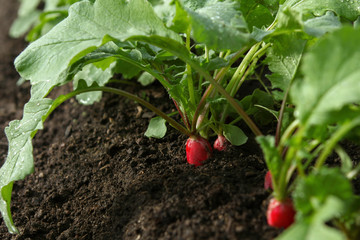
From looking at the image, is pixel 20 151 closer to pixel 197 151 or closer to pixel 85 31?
pixel 85 31

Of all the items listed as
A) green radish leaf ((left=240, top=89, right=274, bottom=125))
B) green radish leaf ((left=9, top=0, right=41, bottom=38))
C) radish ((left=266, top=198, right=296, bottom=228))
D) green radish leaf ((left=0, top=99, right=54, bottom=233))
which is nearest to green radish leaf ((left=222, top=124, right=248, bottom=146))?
green radish leaf ((left=240, top=89, right=274, bottom=125))

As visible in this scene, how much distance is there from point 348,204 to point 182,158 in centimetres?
75

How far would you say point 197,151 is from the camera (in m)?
1.47

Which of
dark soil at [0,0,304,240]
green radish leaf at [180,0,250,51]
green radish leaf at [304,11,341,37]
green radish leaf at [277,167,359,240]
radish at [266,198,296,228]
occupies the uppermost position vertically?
green radish leaf at [180,0,250,51]

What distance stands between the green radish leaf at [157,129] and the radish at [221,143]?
0.21m

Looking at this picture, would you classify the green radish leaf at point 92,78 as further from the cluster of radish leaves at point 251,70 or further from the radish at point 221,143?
the radish at point 221,143

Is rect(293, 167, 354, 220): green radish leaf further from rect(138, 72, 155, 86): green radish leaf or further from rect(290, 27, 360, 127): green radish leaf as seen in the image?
rect(138, 72, 155, 86): green radish leaf

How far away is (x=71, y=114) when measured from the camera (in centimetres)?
226

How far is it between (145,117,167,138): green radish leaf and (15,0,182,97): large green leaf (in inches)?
16.0

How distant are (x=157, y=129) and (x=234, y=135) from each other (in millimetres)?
313

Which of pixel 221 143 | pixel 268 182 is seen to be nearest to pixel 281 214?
pixel 268 182

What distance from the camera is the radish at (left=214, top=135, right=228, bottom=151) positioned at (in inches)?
60.7

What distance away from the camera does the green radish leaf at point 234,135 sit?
4.89 ft

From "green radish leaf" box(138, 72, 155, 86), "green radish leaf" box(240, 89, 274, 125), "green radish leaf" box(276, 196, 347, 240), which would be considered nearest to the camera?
"green radish leaf" box(276, 196, 347, 240)
